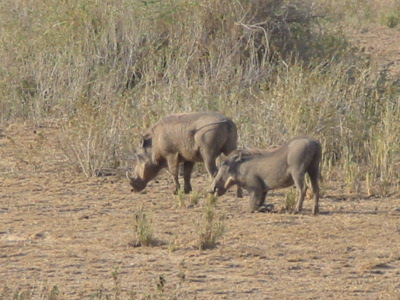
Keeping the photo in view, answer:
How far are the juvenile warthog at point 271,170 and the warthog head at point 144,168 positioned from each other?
832 millimetres

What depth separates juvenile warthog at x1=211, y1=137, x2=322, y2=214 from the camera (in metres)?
8.75

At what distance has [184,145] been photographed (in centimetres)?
963

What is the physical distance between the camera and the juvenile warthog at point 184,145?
9.45 metres

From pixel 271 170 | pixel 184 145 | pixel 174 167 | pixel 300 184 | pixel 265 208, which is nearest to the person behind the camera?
pixel 300 184

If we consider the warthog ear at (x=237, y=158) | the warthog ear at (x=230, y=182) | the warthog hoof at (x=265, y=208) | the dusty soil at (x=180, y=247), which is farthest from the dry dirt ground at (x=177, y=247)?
the warthog ear at (x=237, y=158)

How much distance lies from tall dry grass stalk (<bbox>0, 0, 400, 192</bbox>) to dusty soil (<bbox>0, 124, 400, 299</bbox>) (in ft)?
2.23

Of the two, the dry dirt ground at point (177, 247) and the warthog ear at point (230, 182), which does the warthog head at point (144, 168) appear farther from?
the warthog ear at point (230, 182)

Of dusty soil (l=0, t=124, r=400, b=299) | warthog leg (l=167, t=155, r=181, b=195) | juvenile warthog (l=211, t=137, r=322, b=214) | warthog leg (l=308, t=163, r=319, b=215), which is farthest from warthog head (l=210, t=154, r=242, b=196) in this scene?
warthog leg (l=308, t=163, r=319, b=215)

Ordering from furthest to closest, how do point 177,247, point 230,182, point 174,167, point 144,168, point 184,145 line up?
1. point 144,168
2. point 174,167
3. point 184,145
4. point 230,182
5. point 177,247

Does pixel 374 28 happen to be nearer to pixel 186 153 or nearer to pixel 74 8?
pixel 74 8

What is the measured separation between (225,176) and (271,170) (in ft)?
1.59

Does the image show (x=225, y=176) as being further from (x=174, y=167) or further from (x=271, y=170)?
(x=174, y=167)

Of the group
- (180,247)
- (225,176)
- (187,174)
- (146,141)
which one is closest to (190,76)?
(146,141)

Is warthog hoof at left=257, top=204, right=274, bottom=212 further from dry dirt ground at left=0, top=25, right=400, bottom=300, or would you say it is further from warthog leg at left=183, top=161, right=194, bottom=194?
warthog leg at left=183, top=161, right=194, bottom=194
